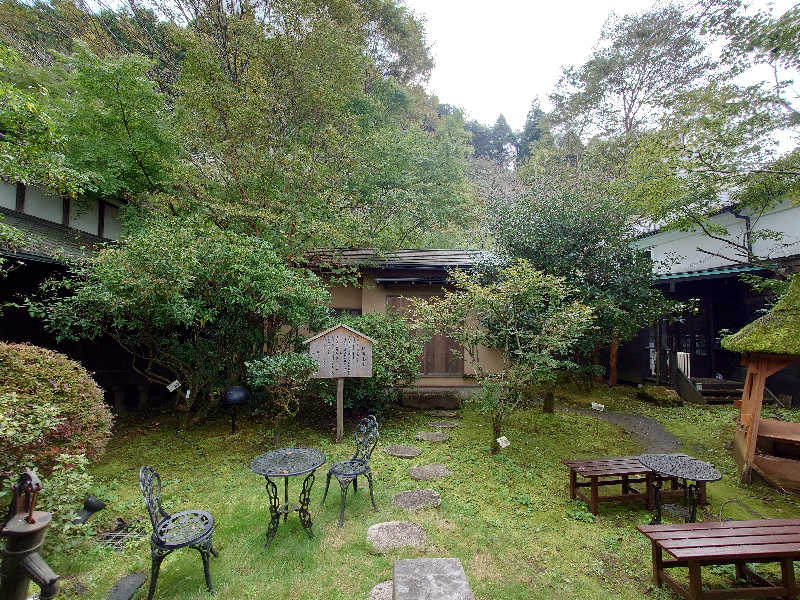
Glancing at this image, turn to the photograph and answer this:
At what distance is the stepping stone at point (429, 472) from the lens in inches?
230

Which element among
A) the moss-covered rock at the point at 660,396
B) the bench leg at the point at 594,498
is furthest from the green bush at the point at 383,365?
the moss-covered rock at the point at 660,396

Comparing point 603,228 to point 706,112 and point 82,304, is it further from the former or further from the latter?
point 82,304

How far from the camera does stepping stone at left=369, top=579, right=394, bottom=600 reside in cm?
332

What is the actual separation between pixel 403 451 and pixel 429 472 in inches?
35.9

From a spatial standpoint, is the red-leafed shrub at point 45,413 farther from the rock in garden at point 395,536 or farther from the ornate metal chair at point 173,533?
the rock in garden at point 395,536

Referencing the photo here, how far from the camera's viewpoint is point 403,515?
15.5 feet

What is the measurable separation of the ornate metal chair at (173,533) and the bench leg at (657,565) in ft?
13.5

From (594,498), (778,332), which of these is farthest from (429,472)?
(778,332)

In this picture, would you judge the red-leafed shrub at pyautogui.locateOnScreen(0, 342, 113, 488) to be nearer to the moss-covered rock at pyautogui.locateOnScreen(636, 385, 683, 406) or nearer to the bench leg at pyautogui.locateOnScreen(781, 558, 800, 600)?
the bench leg at pyautogui.locateOnScreen(781, 558, 800, 600)

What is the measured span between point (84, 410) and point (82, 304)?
2.59 m

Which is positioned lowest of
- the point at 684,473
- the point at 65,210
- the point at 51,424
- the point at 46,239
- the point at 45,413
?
the point at 684,473

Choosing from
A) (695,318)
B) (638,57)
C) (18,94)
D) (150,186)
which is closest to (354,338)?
(18,94)

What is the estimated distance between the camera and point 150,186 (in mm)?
9367

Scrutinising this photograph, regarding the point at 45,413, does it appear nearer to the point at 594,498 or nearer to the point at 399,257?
the point at 594,498
